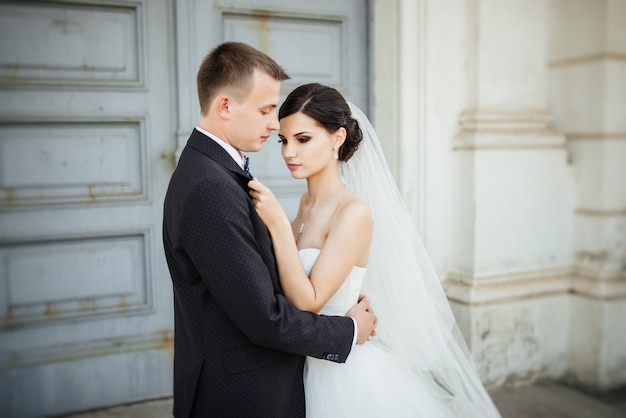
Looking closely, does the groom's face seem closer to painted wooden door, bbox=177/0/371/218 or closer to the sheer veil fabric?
the sheer veil fabric

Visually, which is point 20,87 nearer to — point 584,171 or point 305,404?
point 305,404

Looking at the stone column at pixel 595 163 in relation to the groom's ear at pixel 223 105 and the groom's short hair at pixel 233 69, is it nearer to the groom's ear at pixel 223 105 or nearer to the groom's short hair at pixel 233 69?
the groom's short hair at pixel 233 69

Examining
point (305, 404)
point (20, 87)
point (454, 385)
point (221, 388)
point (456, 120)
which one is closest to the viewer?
point (221, 388)

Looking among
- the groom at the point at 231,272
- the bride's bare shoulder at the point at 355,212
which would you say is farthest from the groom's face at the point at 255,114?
the bride's bare shoulder at the point at 355,212

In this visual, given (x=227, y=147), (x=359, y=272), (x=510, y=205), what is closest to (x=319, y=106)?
(x=227, y=147)

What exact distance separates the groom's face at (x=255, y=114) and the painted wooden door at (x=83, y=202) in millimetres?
1768

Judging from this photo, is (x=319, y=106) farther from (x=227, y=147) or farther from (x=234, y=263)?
(x=234, y=263)

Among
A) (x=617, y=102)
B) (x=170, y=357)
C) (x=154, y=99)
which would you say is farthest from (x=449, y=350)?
(x=617, y=102)

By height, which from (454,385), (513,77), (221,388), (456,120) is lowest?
(454,385)

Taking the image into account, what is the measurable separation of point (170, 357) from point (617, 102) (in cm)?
346

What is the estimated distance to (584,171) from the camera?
171 inches

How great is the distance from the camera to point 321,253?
2219 mm

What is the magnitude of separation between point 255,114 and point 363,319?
87 cm

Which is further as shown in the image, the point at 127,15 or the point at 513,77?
the point at 513,77
